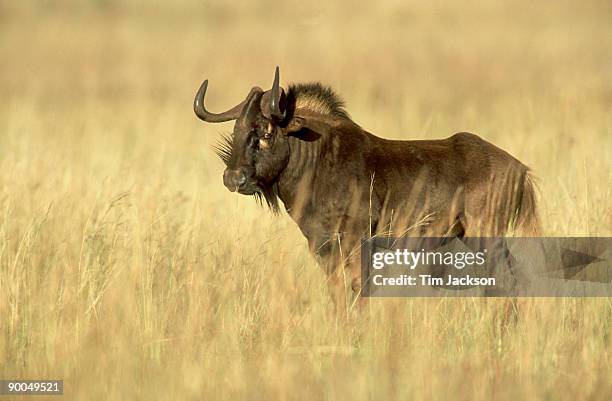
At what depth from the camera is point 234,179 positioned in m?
8.15

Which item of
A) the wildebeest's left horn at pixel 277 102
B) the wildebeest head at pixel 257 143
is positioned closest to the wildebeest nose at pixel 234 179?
the wildebeest head at pixel 257 143

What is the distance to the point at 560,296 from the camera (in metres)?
7.95

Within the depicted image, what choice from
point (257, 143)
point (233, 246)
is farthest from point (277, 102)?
point (233, 246)

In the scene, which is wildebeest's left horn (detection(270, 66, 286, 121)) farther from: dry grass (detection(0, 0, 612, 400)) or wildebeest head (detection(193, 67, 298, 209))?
dry grass (detection(0, 0, 612, 400))

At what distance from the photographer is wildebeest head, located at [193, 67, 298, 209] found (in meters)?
8.20

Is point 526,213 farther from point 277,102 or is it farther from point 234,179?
point 234,179

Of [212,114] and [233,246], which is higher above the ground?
[212,114]

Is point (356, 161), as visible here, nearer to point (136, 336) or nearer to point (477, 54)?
point (136, 336)

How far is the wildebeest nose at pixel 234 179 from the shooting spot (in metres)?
8.15

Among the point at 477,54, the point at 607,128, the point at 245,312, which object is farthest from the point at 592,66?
the point at 245,312

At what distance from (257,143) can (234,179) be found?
35 centimetres

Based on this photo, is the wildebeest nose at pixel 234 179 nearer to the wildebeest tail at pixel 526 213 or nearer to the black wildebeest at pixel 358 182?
the black wildebeest at pixel 358 182

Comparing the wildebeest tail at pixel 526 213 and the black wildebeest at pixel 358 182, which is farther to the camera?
the wildebeest tail at pixel 526 213

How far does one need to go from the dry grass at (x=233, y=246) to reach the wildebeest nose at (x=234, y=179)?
534 millimetres
